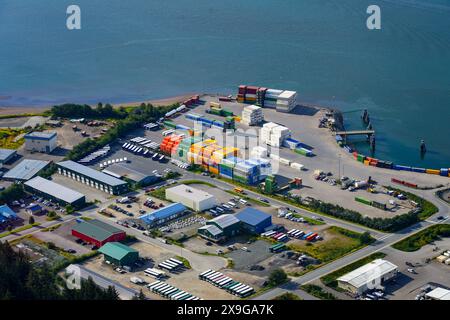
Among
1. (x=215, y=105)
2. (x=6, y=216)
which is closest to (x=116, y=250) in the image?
(x=6, y=216)

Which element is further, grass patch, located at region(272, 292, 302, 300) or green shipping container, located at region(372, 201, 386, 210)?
green shipping container, located at region(372, 201, 386, 210)

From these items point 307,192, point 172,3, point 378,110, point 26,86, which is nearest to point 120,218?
point 307,192

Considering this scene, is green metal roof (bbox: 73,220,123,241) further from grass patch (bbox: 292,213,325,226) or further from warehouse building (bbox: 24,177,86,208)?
grass patch (bbox: 292,213,325,226)

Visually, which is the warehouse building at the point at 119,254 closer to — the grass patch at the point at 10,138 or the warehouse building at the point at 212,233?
the warehouse building at the point at 212,233

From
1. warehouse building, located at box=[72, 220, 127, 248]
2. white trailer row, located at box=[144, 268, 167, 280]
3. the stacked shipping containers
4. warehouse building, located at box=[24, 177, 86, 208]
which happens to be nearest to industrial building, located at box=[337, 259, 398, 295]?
white trailer row, located at box=[144, 268, 167, 280]

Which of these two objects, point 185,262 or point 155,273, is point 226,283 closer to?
point 185,262

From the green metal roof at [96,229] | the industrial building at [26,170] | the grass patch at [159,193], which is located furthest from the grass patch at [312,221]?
the industrial building at [26,170]
